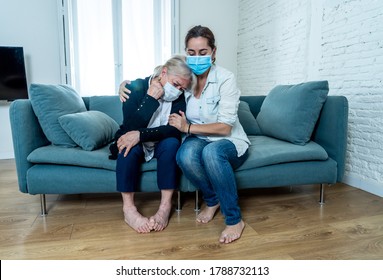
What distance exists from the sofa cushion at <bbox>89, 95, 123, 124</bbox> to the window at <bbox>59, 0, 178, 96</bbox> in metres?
1.69

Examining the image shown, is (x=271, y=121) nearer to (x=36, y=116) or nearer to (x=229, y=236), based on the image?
(x=229, y=236)

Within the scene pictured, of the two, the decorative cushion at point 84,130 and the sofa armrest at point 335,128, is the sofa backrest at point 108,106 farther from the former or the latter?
the sofa armrest at point 335,128

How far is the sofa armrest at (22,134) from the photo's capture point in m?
1.62

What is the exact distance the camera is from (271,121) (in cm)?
212

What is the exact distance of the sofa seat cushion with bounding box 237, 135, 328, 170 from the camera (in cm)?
173

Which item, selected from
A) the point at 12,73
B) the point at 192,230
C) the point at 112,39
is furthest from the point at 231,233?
the point at 112,39

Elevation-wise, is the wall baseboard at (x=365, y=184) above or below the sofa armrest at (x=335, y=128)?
below

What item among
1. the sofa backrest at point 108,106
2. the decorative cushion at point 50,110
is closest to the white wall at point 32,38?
the sofa backrest at point 108,106

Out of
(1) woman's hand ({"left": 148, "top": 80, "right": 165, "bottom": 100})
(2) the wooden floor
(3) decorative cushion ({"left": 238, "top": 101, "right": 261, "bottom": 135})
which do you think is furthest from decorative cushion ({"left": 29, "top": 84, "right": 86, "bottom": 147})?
(3) decorative cushion ({"left": 238, "top": 101, "right": 261, "bottom": 135})

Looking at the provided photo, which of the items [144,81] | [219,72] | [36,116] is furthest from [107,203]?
[219,72]

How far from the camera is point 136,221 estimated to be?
1557 millimetres

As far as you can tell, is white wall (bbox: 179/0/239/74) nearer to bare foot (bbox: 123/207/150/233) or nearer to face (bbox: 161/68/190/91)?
face (bbox: 161/68/190/91)

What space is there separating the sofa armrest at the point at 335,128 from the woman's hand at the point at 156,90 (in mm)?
1050

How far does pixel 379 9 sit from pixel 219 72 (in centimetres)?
131
